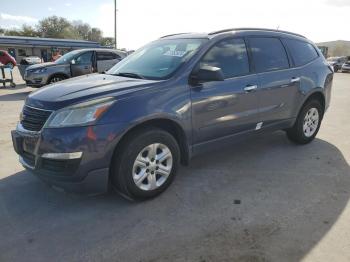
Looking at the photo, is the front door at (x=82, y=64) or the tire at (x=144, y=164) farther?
the front door at (x=82, y=64)

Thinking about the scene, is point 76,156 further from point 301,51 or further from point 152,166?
point 301,51

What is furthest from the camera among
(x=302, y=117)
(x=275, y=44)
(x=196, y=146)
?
(x=302, y=117)

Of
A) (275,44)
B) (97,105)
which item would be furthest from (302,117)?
(97,105)

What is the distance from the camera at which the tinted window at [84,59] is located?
11927 mm

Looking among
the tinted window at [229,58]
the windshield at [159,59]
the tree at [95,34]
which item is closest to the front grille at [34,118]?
the windshield at [159,59]

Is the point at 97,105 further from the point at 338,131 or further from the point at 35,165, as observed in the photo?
the point at 338,131

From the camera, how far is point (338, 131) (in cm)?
669

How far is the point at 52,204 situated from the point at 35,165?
1.68 ft

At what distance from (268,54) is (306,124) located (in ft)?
5.03

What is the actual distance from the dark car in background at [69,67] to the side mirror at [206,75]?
879cm

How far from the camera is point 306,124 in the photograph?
5.54 m

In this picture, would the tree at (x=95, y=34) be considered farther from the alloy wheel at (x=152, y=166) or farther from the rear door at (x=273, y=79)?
the alloy wheel at (x=152, y=166)

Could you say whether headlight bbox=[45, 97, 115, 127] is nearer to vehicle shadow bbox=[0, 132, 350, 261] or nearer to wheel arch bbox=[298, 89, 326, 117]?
vehicle shadow bbox=[0, 132, 350, 261]

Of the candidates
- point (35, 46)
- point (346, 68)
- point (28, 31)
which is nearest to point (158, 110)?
point (346, 68)
